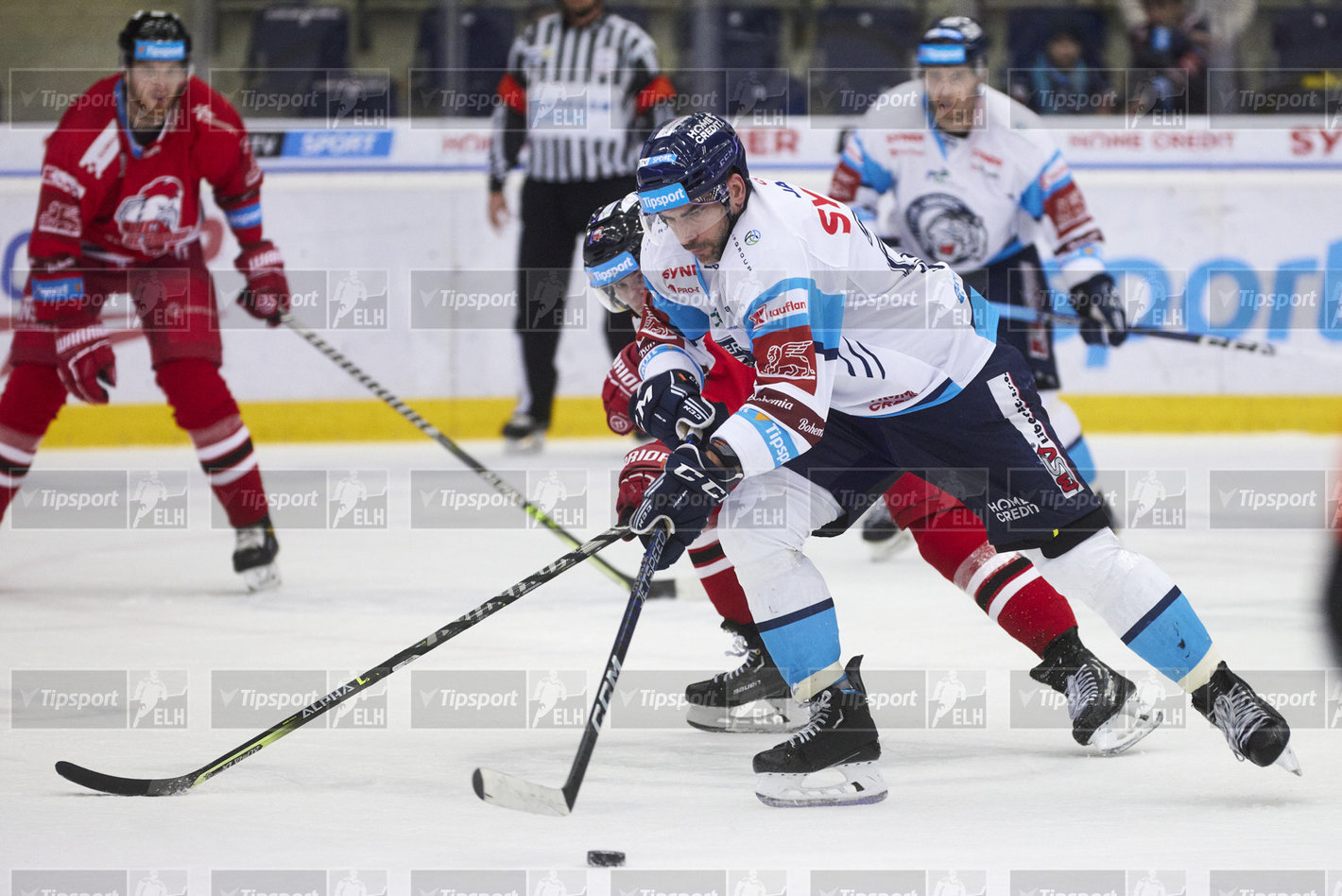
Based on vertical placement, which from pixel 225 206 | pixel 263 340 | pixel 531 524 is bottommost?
pixel 531 524

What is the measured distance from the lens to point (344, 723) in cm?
312

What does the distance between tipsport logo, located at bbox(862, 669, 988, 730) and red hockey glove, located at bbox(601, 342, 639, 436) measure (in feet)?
2.29

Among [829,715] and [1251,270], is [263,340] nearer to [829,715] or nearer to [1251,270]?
[1251,270]

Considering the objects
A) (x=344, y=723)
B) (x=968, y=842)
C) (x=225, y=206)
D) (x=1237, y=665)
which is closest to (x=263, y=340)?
(x=225, y=206)

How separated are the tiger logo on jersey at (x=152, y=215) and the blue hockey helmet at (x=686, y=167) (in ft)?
7.07

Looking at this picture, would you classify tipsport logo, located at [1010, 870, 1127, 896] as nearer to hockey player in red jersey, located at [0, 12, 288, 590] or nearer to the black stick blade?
the black stick blade

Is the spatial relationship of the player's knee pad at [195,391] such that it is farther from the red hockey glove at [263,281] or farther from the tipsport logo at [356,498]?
the tipsport logo at [356,498]

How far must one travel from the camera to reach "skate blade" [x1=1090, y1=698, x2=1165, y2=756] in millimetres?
2842

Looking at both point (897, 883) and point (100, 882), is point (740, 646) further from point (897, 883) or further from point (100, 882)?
point (100, 882)

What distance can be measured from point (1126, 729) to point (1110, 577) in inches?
14.6

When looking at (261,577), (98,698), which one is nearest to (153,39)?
(261,577)

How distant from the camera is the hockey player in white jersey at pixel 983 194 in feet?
14.4

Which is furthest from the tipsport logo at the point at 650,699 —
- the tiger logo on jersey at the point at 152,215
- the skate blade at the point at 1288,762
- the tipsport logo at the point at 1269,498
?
the tipsport logo at the point at 1269,498

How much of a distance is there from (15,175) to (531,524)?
2617 millimetres
